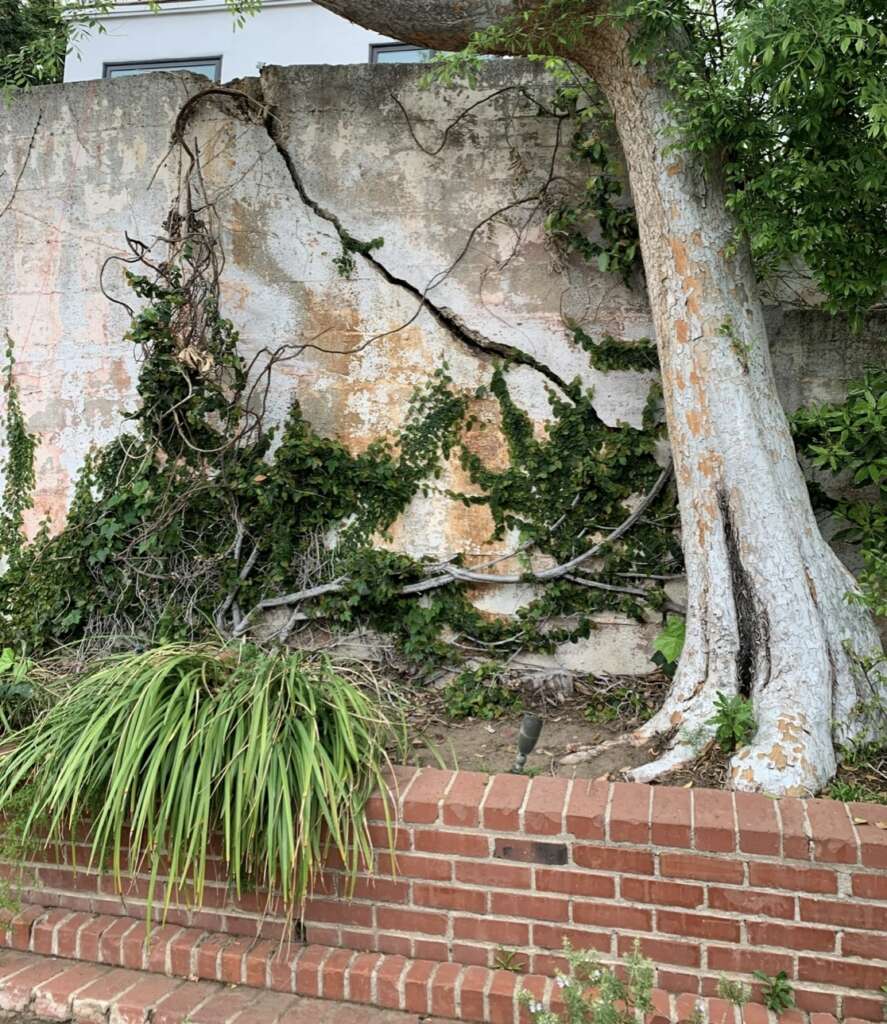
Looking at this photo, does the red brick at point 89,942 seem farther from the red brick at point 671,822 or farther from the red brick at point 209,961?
the red brick at point 671,822

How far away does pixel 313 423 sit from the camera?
407 centimetres

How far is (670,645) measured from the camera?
133 inches

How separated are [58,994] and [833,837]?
2334 millimetres

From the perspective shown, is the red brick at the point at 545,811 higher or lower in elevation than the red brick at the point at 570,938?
higher

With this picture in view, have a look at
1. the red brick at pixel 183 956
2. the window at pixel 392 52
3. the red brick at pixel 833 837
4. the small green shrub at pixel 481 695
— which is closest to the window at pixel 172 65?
the window at pixel 392 52

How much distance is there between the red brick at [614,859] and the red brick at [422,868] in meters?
0.39

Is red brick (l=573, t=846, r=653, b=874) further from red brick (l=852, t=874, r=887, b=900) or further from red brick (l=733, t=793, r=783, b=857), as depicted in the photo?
red brick (l=852, t=874, r=887, b=900)

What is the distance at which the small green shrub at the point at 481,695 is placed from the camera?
350 centimetres

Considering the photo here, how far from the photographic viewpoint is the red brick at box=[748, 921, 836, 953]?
86.1 inches

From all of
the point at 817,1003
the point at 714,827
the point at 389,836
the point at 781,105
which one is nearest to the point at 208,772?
the point at 389,836

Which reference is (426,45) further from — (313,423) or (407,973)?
(407,973)

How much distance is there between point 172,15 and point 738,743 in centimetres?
1172

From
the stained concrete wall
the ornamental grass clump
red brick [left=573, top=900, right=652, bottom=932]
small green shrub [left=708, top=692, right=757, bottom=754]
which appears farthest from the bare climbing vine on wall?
red brick [left=573, top=900, right=652, bottom=932]

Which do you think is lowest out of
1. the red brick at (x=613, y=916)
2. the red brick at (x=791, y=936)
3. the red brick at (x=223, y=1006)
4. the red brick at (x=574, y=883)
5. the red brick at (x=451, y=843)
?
the red brick at (x=223, y=1006)
